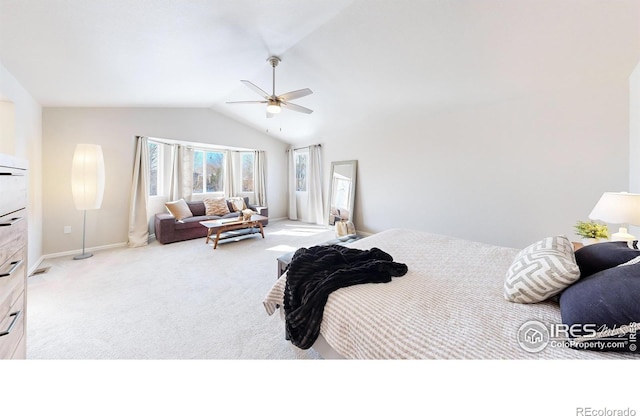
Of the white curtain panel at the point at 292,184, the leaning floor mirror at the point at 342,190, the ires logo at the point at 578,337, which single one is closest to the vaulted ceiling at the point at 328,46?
the leaning floor mirror at the point at 342,190

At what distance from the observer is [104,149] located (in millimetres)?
3836

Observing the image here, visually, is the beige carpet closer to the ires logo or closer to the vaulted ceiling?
the ires logo

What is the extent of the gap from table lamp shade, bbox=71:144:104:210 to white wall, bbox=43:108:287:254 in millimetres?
323

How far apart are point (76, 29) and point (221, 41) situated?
120 cm

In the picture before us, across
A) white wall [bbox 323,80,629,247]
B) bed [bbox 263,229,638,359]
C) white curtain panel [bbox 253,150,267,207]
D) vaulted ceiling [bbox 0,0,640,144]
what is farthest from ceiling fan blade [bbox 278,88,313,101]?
white curtain panel [bbox 253,150,267,207]

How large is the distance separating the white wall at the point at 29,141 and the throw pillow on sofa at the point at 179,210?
1657 millimetres

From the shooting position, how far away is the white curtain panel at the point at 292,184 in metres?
6.62

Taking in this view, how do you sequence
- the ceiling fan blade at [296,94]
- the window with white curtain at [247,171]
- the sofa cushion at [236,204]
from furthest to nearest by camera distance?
the window with white curtain at [247,171]
the sofa cushion at [236,204]
the ceiling fan blade at [296,94]

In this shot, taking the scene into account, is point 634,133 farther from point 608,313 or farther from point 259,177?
point 259,177

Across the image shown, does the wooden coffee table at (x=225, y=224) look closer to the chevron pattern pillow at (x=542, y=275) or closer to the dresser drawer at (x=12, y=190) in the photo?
the dresser drawer at (x=12, y=190)

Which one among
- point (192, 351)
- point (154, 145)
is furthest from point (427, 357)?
point (154, 145)

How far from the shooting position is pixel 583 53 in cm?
212

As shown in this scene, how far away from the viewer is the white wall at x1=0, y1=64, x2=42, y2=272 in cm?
234
